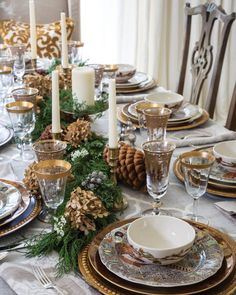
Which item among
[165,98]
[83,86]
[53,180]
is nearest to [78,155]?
[53,180]

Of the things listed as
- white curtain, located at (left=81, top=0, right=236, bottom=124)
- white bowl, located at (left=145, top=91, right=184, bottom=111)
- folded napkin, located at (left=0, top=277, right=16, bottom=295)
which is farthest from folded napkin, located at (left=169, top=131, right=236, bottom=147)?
white curtain, located at (left=81, top=0, right=236, bottom=124)

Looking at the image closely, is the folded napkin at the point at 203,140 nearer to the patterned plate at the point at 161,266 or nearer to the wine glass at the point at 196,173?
the wine glass at the point at 196,173

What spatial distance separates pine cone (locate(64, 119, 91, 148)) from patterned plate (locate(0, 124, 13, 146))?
220mm

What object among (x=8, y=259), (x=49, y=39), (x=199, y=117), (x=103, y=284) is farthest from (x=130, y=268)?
(x=49, y=39)

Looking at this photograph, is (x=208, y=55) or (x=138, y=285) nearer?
(x=138, y=285)

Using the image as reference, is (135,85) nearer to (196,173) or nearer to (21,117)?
(21,117)

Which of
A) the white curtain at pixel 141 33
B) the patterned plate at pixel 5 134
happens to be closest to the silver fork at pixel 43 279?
the patterned plate at pixel 5 134

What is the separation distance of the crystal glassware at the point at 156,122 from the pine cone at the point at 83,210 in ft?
1.24

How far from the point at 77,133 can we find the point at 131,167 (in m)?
0.23

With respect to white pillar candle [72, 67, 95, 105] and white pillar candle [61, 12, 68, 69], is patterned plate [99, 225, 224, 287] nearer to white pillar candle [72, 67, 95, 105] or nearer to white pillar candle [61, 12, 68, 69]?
white pillar candle [72, 67, 95, 105]

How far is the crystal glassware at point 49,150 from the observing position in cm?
107

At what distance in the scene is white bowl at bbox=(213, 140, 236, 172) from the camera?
123 cm

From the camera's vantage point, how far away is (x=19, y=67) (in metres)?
1.92

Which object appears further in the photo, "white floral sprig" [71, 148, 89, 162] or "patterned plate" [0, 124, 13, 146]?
"patterned plate" [0, 124, 13, 146]
